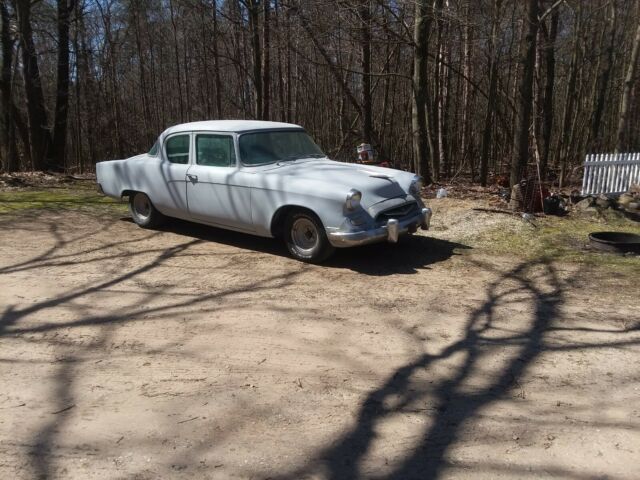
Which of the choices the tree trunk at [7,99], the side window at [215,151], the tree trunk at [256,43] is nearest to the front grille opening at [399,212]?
the side window at [215,151]

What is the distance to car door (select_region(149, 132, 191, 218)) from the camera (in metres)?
7.54

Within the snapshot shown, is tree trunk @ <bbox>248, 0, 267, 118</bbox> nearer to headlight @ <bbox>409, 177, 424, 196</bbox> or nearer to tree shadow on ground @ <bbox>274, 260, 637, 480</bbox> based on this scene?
headlight @ <bbox>409, 177, 424, 196</bbox>

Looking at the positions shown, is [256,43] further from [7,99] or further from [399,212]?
[399,212]

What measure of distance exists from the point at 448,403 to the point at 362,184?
3.28m

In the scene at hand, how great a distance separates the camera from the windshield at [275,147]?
7074 millimetres

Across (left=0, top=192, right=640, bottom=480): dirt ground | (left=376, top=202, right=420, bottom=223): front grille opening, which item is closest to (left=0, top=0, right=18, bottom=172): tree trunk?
(left=0, top=192, right=640, bottom=480): dirt ground

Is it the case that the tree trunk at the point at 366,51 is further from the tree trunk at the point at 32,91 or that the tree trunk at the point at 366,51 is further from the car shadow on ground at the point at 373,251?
the tree trunk at the point at 32,91

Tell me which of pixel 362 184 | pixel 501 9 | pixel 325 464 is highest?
pixel 501 9

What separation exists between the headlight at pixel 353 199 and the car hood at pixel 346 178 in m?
0.08

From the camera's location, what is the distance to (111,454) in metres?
2.97

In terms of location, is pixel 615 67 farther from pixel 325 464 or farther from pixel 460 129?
pixel 325 464

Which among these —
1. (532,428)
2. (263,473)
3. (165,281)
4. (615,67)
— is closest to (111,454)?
(263,473)

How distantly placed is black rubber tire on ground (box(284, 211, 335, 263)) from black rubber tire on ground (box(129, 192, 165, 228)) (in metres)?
2.51

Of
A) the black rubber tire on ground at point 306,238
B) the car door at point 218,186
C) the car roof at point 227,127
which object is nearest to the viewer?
the black rubber tire on ground at point 306,238
